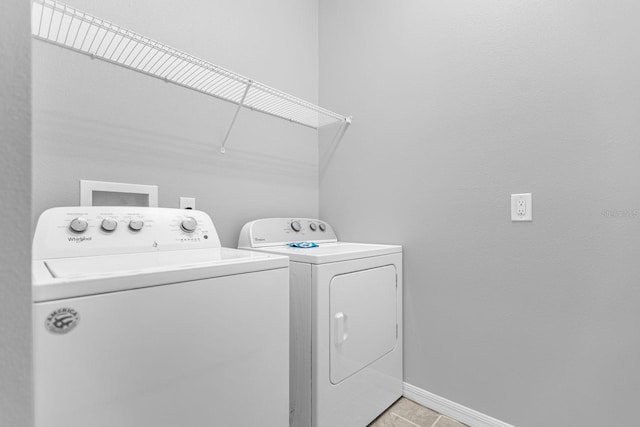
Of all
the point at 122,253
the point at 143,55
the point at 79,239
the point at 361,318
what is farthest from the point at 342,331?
the point at 143,55

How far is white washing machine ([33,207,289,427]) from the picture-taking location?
0.63 meters

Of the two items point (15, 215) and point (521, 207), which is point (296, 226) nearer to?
point (521, 207)

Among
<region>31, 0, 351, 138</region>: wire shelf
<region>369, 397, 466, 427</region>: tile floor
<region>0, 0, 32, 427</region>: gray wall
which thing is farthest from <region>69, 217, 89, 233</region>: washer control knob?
<region>369, 397, 466, 427</region>: tile floor

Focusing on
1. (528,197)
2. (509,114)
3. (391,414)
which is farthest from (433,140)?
(391,414)

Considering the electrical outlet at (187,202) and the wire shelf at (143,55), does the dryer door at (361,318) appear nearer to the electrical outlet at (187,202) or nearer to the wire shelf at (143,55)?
the electrical outlet at (187,202)

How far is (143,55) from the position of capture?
1.30 meters

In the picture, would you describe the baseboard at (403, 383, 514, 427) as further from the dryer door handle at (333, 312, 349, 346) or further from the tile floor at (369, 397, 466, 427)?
the dryer door handle at (333, 312, 349, 346)

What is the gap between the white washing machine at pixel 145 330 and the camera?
2.06 ft

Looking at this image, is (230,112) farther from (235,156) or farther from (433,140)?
(433,140)

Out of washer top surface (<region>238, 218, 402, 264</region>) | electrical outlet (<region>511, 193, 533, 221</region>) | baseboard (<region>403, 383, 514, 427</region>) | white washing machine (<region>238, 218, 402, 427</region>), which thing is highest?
electrical outlet (<region>511, 193, 533, 221</region>)

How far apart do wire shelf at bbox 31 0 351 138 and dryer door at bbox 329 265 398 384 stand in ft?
3.24

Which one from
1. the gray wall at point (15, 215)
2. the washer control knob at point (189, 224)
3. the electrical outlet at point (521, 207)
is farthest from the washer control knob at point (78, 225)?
the electrical outlet at point (521, 207)

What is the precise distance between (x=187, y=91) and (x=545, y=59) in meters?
1.62

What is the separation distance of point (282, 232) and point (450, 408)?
1234mm
